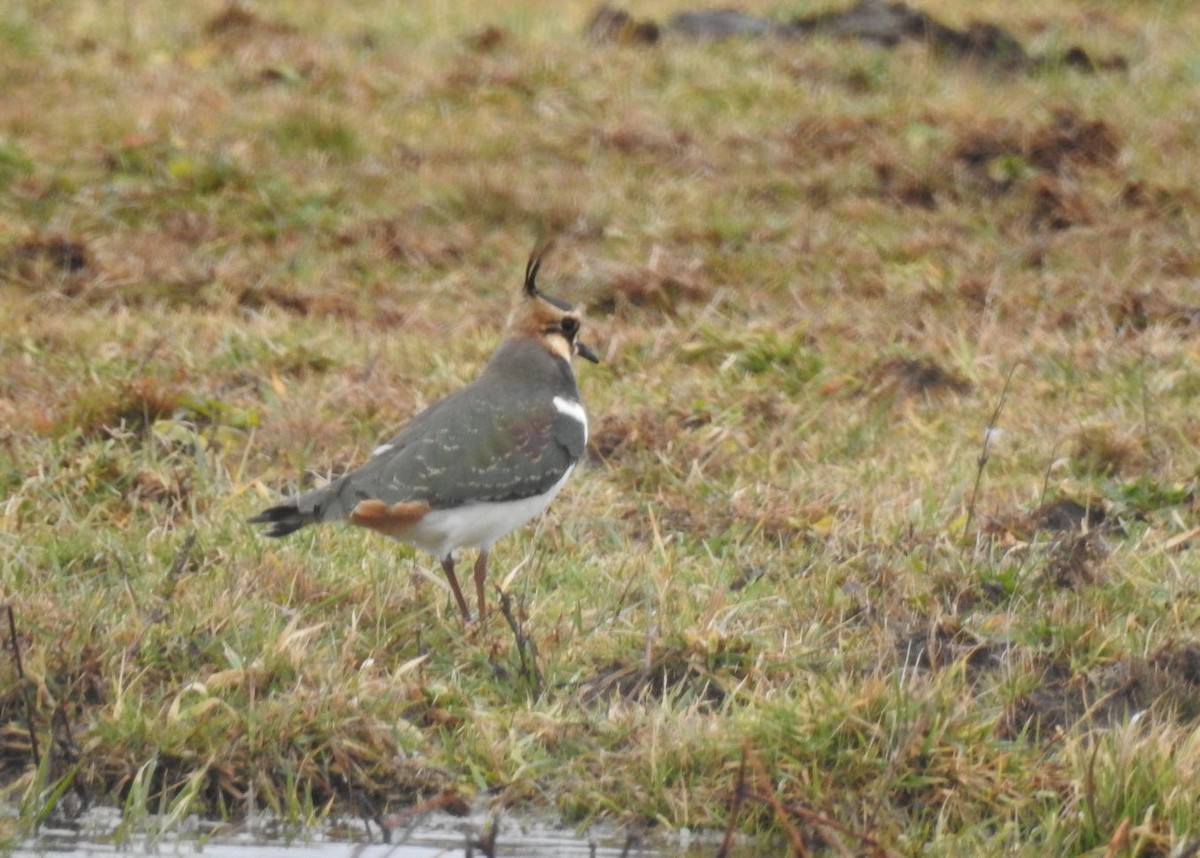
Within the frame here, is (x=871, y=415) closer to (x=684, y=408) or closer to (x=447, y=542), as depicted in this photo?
(x=684, y=408)

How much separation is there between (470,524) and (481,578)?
198 millimetres

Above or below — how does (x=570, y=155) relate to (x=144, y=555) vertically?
below

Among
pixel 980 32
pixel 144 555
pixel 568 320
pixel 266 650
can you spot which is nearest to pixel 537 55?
pixel 980 32

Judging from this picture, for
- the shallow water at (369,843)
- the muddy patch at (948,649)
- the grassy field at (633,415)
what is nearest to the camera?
the shallow water at (369,843)

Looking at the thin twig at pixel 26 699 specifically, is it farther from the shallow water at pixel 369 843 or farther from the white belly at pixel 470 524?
the white belly at pixel 470 524

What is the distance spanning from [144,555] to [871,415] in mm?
3504

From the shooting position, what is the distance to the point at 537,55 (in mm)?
13500

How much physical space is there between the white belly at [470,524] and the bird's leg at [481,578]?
0.04 m

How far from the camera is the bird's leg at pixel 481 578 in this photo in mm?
6047

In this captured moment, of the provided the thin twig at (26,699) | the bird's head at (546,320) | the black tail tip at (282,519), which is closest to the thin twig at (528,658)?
the black tail tip at (282,519)

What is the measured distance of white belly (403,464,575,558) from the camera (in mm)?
6078

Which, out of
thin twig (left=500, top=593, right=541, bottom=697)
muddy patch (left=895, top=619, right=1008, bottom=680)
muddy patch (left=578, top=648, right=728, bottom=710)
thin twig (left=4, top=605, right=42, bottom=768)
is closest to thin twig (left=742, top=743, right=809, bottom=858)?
muddy patch (left=578, top=648, right=728, bottom=710)

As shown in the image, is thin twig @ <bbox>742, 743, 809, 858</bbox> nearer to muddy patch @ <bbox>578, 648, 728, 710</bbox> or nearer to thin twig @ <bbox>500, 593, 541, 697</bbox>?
muddy patch @ <bbox>578, 648, 728, 710</bbox>

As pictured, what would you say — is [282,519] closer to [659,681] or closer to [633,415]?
[659,681]
